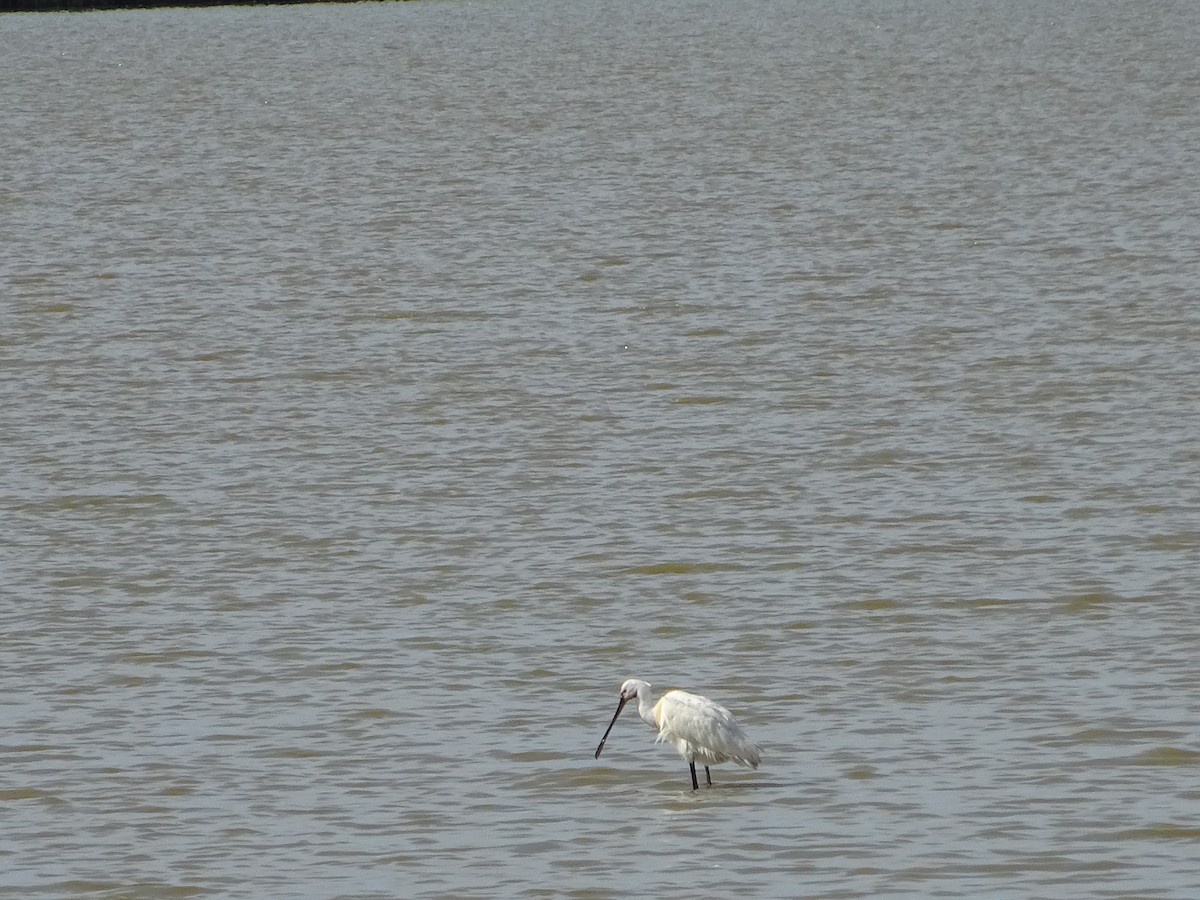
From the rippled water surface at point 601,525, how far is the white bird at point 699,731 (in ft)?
0.67

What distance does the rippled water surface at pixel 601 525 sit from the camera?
423 inches

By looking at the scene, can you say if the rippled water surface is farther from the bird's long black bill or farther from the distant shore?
the distant shore

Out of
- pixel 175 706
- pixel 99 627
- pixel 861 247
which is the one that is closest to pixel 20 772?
pixel 175 706

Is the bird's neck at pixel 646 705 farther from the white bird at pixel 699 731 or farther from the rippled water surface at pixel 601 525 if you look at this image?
the rippled water surface at pixel 601 525

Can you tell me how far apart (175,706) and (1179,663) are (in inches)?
185

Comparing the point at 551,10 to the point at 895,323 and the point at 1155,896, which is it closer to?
the point at 895,323

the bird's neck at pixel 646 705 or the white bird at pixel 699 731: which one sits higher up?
the bird's neck at pixel 646 705

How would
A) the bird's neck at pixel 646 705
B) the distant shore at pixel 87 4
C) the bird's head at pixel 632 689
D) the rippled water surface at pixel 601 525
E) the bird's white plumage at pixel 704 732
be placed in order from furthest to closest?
the distant shore at pixel 87 4, the bird's head at pixel 632 689, the bird's neck at pixel 646 705, the bird's white plumage at pixel 704 732, the rippled water surface at pixel 601 525

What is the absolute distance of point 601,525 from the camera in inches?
632

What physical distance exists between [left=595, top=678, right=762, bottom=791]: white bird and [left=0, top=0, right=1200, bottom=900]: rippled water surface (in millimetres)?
205

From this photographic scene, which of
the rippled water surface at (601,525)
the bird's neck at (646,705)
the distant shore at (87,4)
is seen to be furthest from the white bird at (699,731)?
the distant shore at (87,4)

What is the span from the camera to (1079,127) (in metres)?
41.6

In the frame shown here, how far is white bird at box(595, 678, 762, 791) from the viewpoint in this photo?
1093 centimetres

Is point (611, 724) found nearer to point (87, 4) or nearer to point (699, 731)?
point (699, 731)
